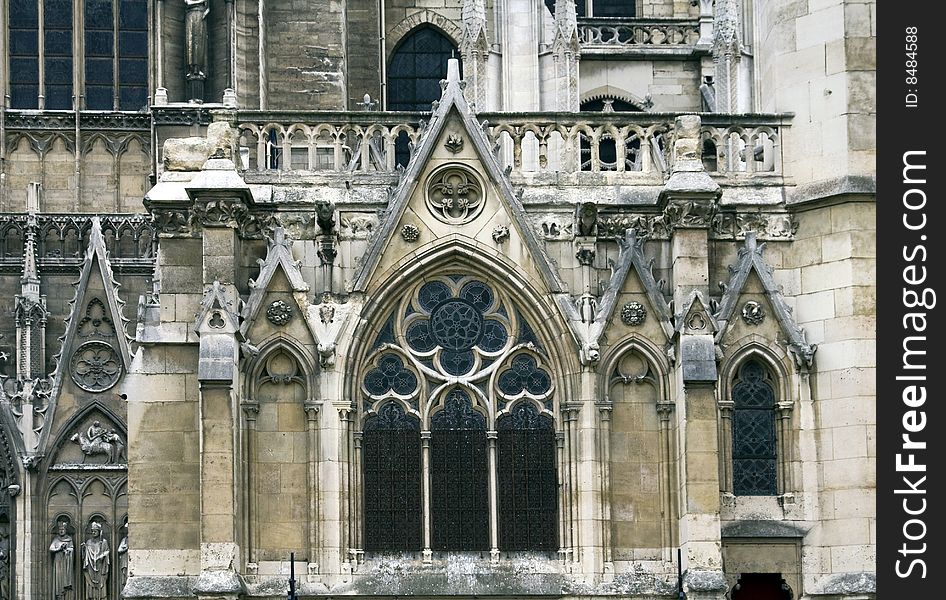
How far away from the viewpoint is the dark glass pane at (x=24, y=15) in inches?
1796

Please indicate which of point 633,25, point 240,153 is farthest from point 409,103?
point 240,153

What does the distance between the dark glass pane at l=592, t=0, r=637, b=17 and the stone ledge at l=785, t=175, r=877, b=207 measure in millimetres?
14260

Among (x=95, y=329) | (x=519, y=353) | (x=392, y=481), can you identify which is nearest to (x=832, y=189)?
(x=519, y=353)

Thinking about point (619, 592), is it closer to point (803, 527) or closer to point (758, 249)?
point (803, 527)

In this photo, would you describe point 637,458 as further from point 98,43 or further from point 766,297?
point 98,43

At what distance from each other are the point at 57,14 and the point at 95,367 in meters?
6.81

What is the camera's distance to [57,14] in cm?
4578

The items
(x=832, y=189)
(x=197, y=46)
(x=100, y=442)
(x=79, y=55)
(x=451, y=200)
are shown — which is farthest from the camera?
(x=79, y=55)

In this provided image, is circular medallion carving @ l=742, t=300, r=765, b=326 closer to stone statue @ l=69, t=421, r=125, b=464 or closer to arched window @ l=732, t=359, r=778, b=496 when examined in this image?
arched window @ l=732, t=359, r=778, b=496

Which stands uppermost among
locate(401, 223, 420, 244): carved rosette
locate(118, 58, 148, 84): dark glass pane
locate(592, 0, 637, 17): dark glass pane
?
locate(592, 0, 637, 17): dark glass pane

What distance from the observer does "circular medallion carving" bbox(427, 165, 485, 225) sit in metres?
30.4

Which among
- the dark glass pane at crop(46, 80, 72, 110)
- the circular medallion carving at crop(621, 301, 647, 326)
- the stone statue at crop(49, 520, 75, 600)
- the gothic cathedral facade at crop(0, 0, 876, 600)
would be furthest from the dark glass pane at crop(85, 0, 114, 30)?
the circular medallion carving at crop(621, 301, 647, 326)

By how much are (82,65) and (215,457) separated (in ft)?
58.4

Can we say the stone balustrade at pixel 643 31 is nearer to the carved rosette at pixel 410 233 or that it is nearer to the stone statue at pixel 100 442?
the stone statue at pixel 100 442
